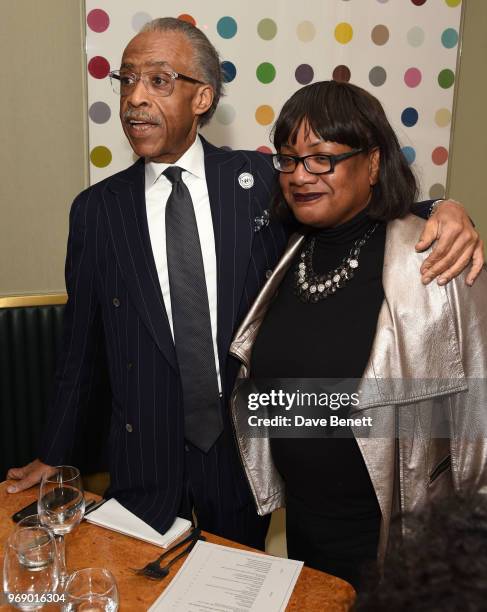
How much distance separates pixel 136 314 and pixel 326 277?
0.51 meters

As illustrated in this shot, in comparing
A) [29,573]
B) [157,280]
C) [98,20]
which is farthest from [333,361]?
[98,20]

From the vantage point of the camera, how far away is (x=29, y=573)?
1.07 m

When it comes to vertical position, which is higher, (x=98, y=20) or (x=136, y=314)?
(x=98, y=20)

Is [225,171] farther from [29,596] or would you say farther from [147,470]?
[29,596]

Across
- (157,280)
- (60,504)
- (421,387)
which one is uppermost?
(157,280)

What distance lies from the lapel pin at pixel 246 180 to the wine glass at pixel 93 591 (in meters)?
1.08

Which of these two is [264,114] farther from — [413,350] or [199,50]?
[413,350]

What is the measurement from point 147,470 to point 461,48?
2.30m

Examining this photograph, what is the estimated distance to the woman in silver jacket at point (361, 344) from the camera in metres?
1.39

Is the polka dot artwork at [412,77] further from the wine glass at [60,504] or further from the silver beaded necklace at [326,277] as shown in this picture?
the wine glass at [60,504]

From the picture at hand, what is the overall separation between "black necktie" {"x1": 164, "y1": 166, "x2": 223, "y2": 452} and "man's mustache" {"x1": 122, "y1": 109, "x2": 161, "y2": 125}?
0.24m

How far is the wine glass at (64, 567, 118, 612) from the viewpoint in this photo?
3.33ft

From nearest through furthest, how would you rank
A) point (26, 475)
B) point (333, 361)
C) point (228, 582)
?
point (228, 582) < point (333, 361) < point (26, 475)

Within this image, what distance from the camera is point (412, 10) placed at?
8.57ft
